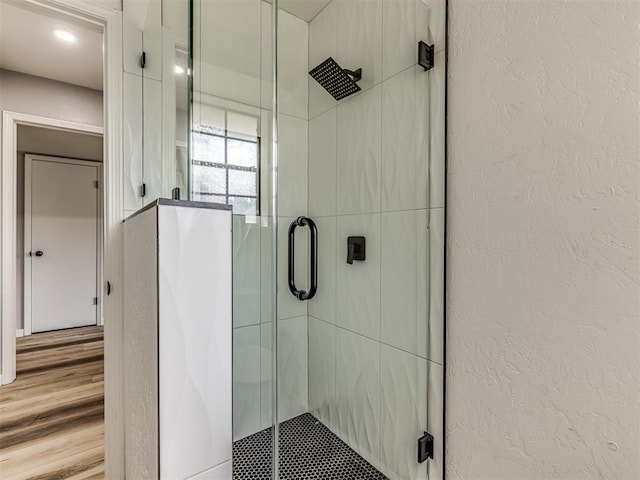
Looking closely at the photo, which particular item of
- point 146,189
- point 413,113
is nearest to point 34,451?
point 146,189

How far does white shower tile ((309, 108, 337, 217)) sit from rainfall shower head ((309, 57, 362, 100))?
4.0 inches

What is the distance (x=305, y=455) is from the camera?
1.39m

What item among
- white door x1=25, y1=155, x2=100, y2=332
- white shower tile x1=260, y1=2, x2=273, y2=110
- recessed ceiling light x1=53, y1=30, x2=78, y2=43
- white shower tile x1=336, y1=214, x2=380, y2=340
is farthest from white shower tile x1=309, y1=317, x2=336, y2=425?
white door x1=25, y1=155, x2=100, y2=332

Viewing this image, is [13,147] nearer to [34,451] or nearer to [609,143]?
[34,451]

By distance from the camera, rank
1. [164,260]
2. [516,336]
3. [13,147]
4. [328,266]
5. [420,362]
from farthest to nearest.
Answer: [13,147]
[328,266]
[420,362]
[516,336]
[164,260]

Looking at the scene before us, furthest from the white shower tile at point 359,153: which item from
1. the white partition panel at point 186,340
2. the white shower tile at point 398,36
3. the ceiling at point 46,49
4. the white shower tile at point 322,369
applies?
the ceiling at point 46,49

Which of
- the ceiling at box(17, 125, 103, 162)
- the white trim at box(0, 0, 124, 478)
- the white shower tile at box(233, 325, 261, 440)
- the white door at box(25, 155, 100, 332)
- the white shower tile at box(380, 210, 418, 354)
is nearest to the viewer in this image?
the white shower tile at box(233, 325, 261, 440)

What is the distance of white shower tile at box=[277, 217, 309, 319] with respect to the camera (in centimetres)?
150

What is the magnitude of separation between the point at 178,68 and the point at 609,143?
132 cm

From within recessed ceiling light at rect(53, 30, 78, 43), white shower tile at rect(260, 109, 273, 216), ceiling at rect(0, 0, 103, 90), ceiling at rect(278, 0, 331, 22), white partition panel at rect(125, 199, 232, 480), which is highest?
recessed ceiling light at rect(53, 30, 78, 43)

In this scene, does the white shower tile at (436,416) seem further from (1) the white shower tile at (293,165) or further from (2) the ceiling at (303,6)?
(2) the ceiling at (303,6)

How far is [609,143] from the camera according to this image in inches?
28.3

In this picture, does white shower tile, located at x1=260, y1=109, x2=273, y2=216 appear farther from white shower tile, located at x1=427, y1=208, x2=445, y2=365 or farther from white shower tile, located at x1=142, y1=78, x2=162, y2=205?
white shower tile, located at x1=427, y1=208, x2=445, y2=365

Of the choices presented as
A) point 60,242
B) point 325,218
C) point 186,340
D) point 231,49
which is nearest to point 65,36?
point 231,49
